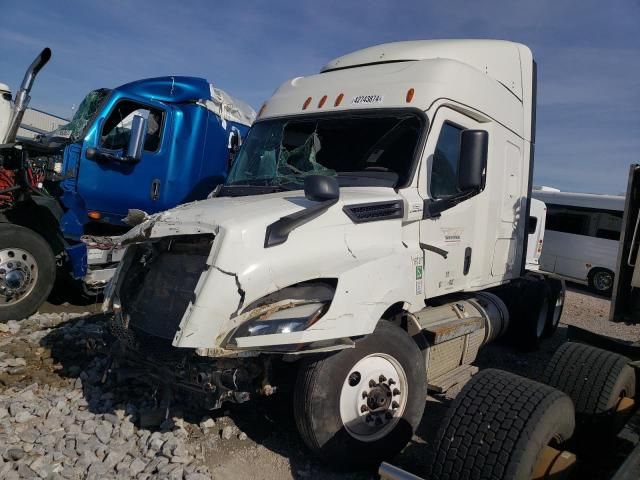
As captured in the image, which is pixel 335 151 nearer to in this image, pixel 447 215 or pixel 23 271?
pixel 447 215

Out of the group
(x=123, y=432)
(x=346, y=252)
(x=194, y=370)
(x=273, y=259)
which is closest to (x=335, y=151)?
(x=346, y=252)

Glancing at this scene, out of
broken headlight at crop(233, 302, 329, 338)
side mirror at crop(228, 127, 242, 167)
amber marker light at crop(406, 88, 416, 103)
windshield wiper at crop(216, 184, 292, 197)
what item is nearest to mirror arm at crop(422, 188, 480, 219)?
amber marker light at crop(406, 88, 416, 103)

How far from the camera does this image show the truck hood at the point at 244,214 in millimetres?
3100

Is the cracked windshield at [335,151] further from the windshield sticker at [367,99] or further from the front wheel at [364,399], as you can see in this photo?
the front wheel at [364,399]

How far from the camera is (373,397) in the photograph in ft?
11.2

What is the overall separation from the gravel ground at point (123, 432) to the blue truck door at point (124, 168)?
258 cm

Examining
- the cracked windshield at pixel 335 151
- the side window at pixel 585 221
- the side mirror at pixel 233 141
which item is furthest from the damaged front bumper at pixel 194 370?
the side window at pixel 585 221

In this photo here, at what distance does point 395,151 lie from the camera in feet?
13.2

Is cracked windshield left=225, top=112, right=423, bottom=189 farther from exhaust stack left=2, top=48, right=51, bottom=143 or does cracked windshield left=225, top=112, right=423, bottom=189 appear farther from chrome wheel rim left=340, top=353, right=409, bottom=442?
exhaust stack left=2, top=48, right=51, bottom=143

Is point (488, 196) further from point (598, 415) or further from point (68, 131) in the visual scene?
point (68, 131)

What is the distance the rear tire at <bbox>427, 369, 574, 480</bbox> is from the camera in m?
2.35

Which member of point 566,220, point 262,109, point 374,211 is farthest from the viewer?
point 566,220

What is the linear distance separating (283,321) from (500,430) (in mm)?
1303

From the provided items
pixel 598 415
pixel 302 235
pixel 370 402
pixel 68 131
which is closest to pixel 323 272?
pixel 302 235
